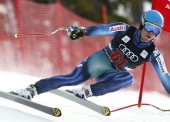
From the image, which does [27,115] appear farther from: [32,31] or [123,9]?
[123,9]

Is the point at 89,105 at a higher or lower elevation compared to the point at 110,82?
lower

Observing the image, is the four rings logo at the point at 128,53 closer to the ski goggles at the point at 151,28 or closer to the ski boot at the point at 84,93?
the ski goggles at the point at 151,28

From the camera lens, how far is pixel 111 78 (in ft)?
20.5

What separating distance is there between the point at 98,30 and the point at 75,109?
120 centimetres

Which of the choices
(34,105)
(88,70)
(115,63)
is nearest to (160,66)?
(115,63)

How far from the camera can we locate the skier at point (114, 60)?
19.7 ft

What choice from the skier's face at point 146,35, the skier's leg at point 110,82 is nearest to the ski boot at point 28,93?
the skier's leg at point 110,82

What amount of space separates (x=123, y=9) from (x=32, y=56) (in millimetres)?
10883

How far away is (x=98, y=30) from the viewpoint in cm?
605

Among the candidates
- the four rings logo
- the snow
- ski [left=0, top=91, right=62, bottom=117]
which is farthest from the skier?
the snow

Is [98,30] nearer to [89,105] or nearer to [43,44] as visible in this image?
[89,105]

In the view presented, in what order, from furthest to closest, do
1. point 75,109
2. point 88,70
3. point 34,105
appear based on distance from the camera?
point 75,109
point 88,70
point 34,105

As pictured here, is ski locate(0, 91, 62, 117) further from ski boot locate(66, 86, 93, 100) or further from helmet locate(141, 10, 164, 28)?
helmet locate(141, 10, 164, 28)

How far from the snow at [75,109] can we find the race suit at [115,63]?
0.36 metres
